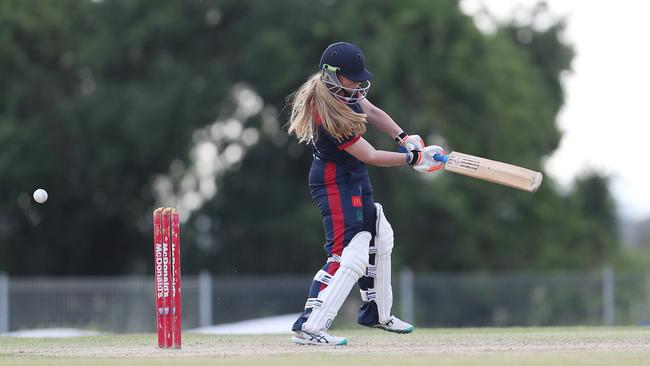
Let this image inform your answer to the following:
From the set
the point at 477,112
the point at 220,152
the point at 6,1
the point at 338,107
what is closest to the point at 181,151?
the point at 220,152

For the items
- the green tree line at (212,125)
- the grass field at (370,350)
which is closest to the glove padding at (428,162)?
the grass field at (370,350)

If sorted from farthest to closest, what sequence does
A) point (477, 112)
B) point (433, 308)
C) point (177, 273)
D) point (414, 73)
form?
point (477, 112) < point (414, 73) < point (433, 308) < point (177, 273)

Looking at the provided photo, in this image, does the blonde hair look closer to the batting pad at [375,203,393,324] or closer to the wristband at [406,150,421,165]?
the wristband at [406,150,421,165]

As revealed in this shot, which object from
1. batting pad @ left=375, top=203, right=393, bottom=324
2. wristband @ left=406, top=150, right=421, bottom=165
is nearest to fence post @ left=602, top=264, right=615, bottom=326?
batting pad @ left=375, top=203, right=393, bottom=324

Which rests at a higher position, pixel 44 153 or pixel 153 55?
pixel 153 55

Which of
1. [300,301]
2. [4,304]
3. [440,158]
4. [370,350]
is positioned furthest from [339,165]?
[4,304]

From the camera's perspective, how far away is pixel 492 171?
25.3 ft

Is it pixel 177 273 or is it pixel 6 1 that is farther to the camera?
pixel 6 1

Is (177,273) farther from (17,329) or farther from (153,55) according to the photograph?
(153,55)

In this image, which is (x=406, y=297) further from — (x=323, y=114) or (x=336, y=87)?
(x=323, y=114)

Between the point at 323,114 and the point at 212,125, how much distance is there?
22033 mm

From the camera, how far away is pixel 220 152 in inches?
1176

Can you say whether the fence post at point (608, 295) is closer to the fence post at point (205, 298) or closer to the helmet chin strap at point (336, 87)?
the fence post at point (205, 298)

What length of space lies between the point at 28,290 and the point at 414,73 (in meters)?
11.7
